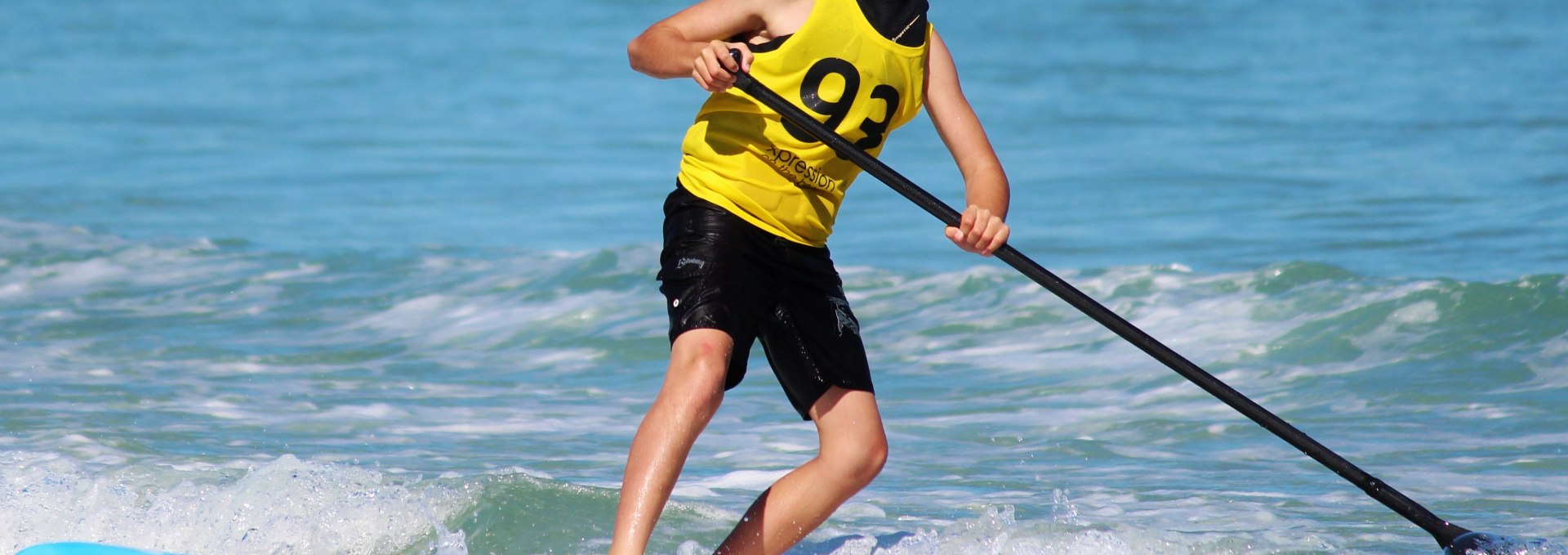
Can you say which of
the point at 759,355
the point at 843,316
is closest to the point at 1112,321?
Result: the point at 843,316

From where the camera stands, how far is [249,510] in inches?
164

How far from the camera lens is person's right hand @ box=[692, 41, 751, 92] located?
3.17 meters

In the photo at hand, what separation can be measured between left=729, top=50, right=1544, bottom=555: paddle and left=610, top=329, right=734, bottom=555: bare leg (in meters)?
0.47

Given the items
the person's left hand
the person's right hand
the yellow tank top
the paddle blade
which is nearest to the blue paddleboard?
the yellow tank top

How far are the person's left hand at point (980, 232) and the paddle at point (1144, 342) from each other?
0.05 meters

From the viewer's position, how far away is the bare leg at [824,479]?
3455 mm

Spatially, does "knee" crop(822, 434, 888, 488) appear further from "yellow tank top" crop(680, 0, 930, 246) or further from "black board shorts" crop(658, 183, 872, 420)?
"yellow tank top" crop(680, 0, 930, 246)

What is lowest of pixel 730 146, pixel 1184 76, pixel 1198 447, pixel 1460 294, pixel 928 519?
pixel 928 519

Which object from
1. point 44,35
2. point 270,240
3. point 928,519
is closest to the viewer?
point 928,519

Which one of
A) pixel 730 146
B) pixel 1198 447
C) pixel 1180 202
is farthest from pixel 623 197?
pixel 730 146

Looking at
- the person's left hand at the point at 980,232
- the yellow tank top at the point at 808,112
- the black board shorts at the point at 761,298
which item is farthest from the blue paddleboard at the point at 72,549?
the person's left hand at the point at 980,232

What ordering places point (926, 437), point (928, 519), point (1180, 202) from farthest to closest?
point (1180, 202)
point (926, 437)
point (928, 519)

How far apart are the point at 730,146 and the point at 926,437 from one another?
8.82 feet

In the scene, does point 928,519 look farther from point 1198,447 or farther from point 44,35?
point 44,35
